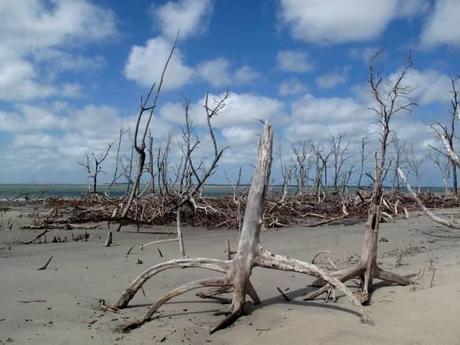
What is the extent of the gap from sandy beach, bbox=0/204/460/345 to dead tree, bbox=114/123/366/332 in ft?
0.63

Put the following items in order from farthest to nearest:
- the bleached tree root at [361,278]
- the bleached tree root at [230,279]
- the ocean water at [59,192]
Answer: the ocean water at [59,192] < the bleached tree root at [361,278] < the bleached tree root at [230,279]

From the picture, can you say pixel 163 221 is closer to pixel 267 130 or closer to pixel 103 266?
pixel 103 266

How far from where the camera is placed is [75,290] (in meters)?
6.00

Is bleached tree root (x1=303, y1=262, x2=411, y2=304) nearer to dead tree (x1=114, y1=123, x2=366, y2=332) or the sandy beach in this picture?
the sandy beach

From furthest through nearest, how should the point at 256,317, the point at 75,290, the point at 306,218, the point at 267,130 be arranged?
the point at 306,218, the point at 75,290, the point at 267,130, the point at 256,317

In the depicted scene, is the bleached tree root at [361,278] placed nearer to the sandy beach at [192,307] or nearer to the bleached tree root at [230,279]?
the sandy beach at [192,307]

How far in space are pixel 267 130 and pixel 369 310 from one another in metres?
2.26

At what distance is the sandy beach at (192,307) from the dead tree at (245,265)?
0.19 m

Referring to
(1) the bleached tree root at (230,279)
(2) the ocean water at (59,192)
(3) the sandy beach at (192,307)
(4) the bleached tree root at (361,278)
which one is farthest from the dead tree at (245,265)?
(2) the ocean water at (59,192)

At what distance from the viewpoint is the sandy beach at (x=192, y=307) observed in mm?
4359

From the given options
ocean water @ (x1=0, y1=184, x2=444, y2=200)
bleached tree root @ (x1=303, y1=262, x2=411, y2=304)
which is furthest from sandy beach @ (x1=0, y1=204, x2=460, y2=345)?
ocean water @ (x1=0, y1=184, x2=444, y2=200)

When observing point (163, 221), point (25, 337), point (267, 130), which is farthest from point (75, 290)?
point (163, 221)

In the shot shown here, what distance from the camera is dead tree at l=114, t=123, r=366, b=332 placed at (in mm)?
4965

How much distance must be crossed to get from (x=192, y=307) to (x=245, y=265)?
839 mm
